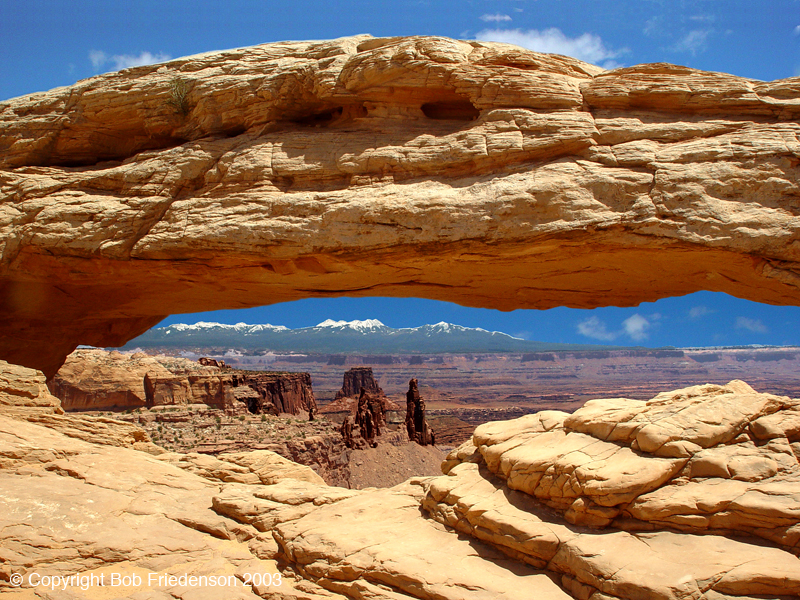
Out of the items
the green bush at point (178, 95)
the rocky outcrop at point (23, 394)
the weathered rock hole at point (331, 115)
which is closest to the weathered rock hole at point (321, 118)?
the weathered rock hole at point (331, 115)

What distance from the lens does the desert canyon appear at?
6797 mm

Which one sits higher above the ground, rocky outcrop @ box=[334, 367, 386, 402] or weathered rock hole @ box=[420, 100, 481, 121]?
weathered rock hole @ box=[420, 100, 481, 121]

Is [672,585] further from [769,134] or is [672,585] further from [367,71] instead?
[367,71]

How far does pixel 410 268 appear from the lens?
1170 centimetres

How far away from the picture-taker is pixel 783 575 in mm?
5609

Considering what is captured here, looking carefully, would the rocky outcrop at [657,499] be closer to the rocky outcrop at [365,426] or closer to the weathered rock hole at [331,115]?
the weathered rock hole at [331,115]

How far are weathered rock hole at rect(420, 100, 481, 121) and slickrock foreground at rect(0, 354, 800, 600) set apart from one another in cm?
620

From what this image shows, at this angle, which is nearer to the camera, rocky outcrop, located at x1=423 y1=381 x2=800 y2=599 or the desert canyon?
rocky outcrop, located at x1=423 y1=381 x2=800 y2=599

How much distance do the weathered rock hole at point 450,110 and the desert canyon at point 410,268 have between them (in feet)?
0.21

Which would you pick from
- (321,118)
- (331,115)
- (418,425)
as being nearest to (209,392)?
(418,425)

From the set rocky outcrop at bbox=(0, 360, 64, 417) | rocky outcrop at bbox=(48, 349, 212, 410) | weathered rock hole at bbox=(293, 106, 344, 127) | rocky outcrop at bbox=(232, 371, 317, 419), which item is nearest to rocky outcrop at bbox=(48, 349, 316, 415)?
rocky outcrop at bbox=(48, 349, 212, 410)

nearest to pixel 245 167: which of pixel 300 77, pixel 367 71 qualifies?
pixel 300 77

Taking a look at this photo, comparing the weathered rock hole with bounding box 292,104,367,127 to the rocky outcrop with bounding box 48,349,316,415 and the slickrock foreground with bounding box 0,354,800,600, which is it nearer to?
the slickrock foreground with bounding box 0,354,800,600

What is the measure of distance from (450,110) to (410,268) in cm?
343
